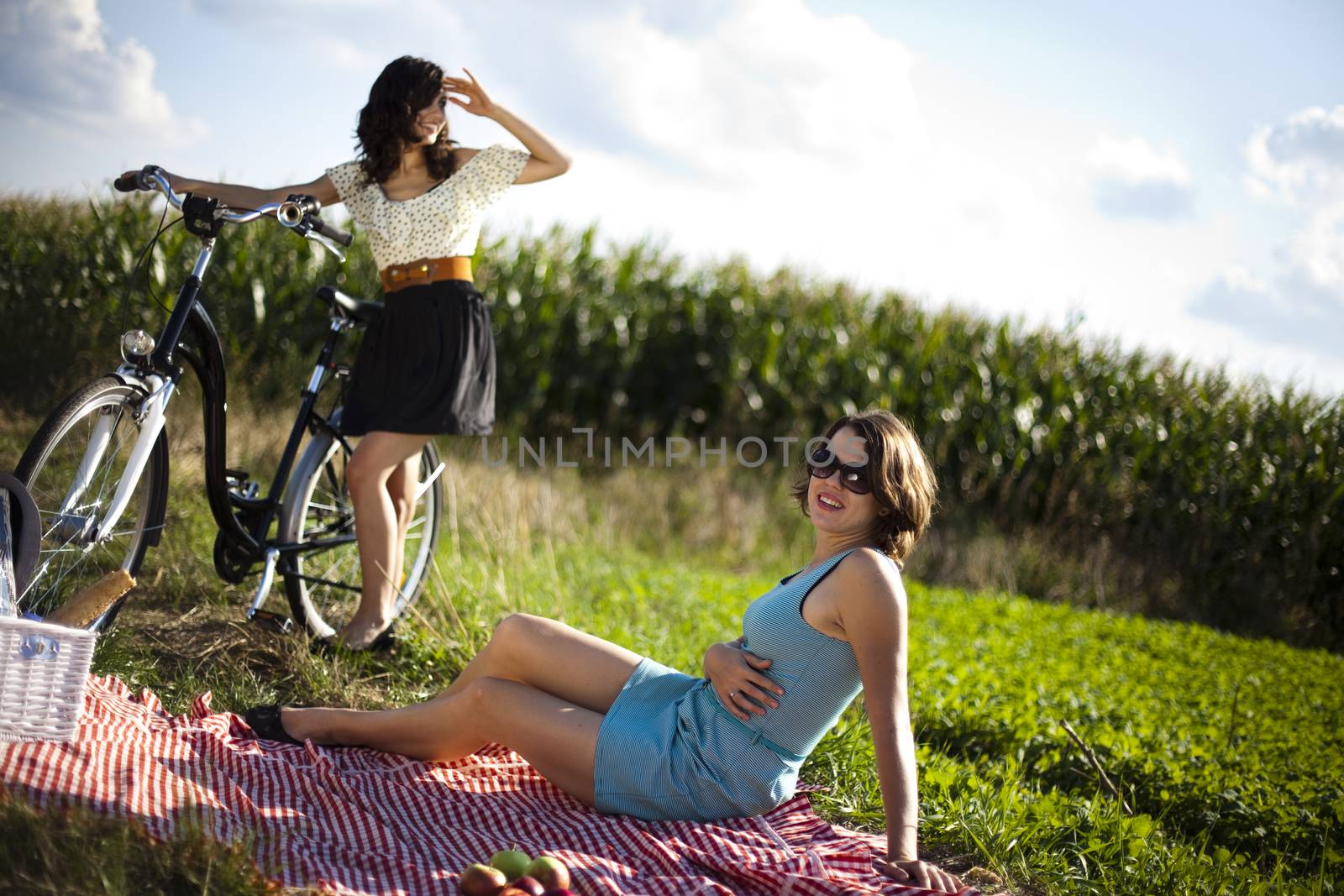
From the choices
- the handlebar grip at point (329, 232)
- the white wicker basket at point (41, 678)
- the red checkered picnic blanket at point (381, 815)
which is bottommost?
the red checkered picnic blanket at point (381, 815)

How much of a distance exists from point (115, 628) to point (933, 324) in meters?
8.50

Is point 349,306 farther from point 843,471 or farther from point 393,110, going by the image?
point 843,471

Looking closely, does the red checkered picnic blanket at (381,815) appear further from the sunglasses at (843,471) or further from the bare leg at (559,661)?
the sunglasses at (843,471)

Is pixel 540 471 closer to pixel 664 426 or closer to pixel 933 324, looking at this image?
pixel 664 426

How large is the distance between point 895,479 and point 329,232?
6.60 feet

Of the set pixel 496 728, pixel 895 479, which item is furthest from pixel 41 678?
pixel 895 479

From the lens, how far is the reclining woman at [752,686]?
2.36 meters

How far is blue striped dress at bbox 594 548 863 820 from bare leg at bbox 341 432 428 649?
1.36m

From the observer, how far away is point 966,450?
31.7 ft

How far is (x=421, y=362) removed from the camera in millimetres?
3627

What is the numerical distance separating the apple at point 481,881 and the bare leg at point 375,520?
168 cm

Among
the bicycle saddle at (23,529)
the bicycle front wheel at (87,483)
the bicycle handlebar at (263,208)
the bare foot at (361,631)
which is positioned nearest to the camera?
the bicycle saddle at (23,529)

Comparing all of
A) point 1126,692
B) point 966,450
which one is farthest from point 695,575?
point 966,450

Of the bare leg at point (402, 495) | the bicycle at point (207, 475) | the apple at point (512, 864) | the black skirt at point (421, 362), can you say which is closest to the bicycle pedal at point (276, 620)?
the bicycle at point (207, 475)
